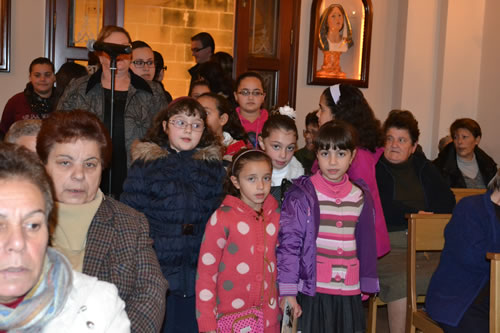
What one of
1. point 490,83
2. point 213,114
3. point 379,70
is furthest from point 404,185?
point 490,83

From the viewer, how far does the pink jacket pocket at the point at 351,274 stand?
268 cm

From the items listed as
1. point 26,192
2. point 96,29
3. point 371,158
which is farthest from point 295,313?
point 96,29

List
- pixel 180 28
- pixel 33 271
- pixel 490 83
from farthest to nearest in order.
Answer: pixel 180 28, pixel 490 83, pixel 33 271

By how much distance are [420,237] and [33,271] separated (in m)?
2.08

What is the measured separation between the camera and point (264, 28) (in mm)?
5441

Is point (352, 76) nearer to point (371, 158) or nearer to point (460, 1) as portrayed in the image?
point (460, 1)

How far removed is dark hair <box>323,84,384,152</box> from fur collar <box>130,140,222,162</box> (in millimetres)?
810

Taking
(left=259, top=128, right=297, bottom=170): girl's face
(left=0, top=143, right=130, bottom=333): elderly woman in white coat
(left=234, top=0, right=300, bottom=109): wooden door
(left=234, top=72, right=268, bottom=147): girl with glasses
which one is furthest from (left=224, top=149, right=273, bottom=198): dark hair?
(left=234, top=0, right=300, bottom=109): wooden door

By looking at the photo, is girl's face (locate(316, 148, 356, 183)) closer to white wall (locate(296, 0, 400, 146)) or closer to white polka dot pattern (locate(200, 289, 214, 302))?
white polka dot pattern (locate(200, 289, 214, 302))

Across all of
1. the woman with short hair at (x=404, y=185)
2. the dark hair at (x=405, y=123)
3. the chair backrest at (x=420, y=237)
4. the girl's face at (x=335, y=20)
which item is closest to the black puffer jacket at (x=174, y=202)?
the chair backrest at (x=420, y=237)

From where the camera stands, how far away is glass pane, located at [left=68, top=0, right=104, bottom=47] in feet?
16.1

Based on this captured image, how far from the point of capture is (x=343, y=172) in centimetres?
273

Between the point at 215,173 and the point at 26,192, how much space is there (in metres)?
1.42

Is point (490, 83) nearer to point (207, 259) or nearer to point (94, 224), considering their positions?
point (207, 259)
